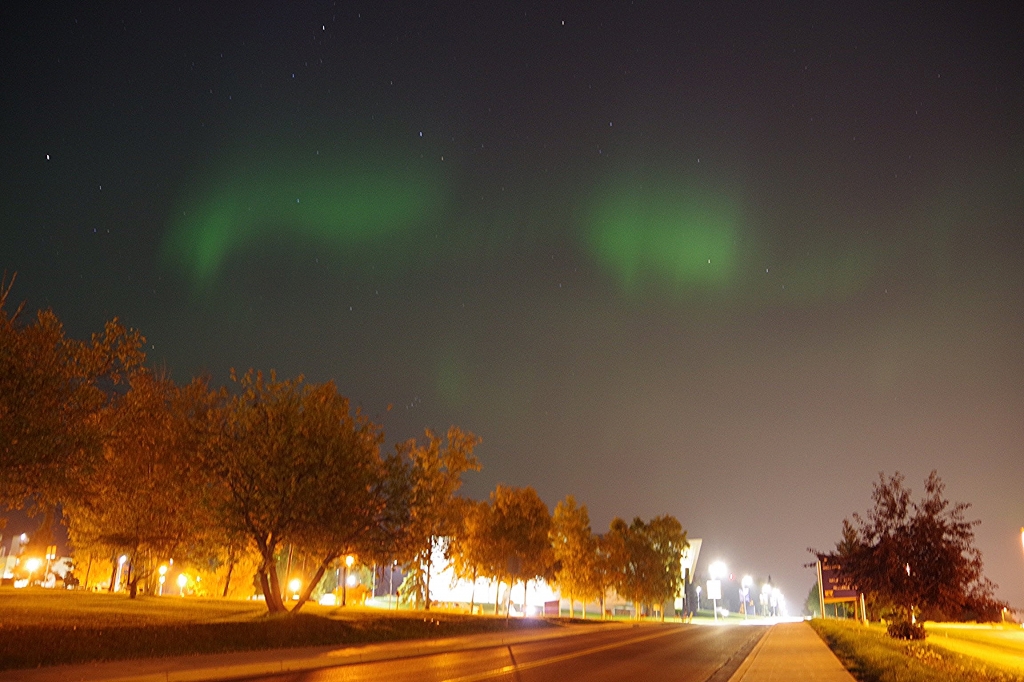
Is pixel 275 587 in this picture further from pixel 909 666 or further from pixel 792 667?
pixel 909 666

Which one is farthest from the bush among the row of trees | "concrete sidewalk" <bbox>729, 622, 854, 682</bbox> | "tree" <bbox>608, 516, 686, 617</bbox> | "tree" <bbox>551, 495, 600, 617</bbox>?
"tree" <bbox>608, 516, 686, 617</bbox>

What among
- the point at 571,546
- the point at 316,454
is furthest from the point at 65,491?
the point at 571,546

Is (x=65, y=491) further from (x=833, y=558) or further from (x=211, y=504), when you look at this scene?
(x=833, y=558)

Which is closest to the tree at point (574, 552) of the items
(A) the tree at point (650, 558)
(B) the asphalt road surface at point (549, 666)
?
(A) the tree at point (650, 558)

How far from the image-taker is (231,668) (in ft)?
60.1

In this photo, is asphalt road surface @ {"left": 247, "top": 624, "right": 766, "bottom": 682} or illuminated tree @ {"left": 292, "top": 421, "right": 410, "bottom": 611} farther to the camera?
illuminated tree @ {"left": 292, "top": 421, "right": 410, "bottom": 611}

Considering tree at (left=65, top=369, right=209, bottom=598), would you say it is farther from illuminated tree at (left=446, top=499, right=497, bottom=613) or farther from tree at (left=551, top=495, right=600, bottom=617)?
tree at (left=551, top=495, right=600, bottom=617)

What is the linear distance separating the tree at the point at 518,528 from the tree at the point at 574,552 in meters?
8.83

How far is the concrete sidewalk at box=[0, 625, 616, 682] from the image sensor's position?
15789 mm

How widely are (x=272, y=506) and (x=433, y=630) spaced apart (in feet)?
36.3

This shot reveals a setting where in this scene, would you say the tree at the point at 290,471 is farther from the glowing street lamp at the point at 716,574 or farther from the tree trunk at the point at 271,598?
the glowing street lamp at the point at 716,574

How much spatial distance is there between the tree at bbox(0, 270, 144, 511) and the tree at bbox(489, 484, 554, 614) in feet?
114

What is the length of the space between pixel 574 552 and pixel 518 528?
13726 mm

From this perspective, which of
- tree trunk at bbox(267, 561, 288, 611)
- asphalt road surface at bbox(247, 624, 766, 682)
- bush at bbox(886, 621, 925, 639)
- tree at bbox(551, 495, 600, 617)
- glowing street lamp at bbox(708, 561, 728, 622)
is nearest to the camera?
asphalt road surface at bbox(247, 624, 766, 682)
